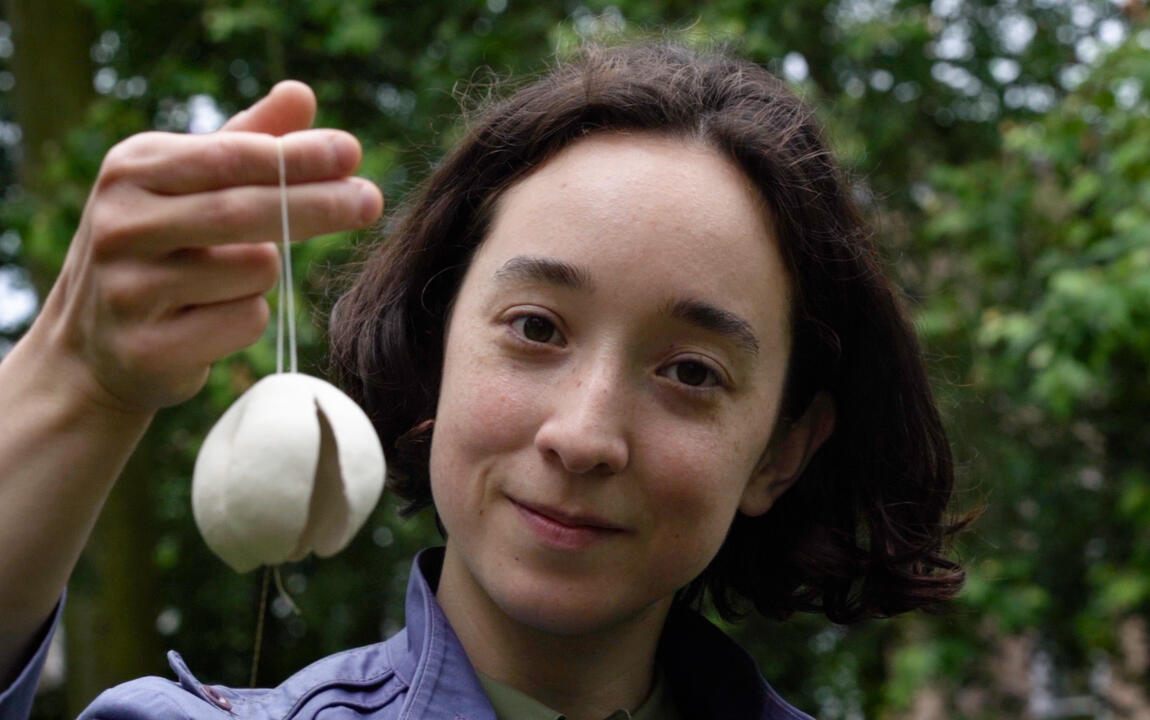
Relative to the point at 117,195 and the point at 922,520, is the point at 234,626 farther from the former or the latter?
the point at 117,195

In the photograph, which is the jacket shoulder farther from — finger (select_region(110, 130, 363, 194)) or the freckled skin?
finger (select_region(110, 130, 363, 194))

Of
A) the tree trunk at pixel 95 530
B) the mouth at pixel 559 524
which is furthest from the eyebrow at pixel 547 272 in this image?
the tree trunk at pixel 95 530

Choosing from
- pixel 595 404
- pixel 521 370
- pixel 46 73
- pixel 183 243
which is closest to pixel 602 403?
pixel 595 404

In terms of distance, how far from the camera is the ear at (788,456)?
6.15 ft

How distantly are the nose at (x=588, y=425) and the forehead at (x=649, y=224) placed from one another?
0.37 ft

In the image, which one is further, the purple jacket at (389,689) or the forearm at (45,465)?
the purple jacket at (389,689)

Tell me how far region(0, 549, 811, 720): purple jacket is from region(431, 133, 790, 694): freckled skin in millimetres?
76

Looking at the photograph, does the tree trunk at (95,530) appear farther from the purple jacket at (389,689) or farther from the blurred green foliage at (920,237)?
Result: the purple jacket at (389,689)

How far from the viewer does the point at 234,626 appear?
712 cm

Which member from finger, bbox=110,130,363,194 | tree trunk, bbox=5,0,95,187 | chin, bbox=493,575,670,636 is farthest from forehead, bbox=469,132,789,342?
tree trunk, bbox=5,0,95,187

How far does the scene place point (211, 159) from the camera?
1.08 metres

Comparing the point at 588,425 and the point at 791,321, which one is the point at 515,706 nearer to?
the point at 588,425

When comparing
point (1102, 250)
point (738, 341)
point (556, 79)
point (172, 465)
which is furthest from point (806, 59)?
point (738, 341)

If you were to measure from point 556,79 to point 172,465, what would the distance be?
5026 mm
